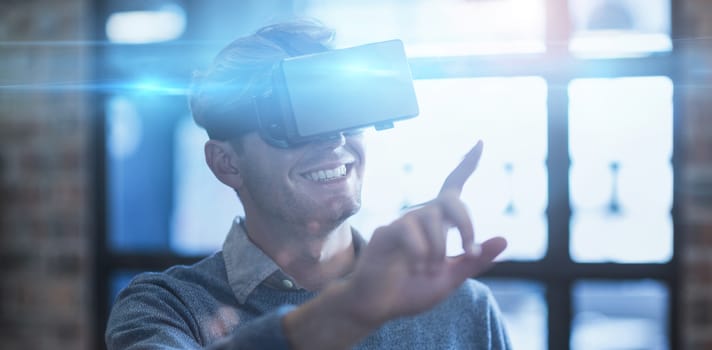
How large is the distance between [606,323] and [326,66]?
3.12 ft

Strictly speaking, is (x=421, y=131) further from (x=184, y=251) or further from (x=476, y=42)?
(x=184, y=251)

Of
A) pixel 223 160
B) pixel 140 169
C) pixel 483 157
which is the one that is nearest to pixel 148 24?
pixel 140 169

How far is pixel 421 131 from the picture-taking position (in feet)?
2.94

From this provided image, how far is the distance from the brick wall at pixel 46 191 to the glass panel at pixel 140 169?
49 mm

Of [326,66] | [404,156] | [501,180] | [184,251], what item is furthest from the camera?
[184,251]

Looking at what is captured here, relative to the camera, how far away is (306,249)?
0.66 meters

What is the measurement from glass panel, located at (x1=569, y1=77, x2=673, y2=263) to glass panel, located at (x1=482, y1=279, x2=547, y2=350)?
0.13 metres

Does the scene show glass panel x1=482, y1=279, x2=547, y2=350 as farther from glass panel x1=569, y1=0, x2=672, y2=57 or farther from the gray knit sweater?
the gray knit sweater

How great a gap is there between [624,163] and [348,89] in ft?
2.66

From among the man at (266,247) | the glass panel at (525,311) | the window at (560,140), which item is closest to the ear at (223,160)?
the man at (266,247)

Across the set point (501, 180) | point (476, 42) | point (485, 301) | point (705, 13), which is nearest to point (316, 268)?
point (485, 301)

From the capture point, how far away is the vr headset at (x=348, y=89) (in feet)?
1.54

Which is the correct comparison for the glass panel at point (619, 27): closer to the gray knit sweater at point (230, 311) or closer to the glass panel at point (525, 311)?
the glass panel at point (525, 311)

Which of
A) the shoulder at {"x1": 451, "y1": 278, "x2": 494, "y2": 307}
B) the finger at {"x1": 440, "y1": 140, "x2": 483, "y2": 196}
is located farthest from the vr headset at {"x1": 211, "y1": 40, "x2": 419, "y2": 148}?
the shoulder at {"x1": 451, "y1": 278, "x2": 494, "y2": 307}
